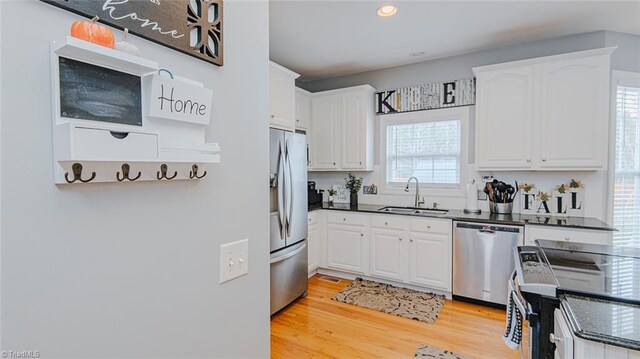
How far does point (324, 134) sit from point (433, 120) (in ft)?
4.74

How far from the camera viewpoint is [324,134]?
4332 millimetres

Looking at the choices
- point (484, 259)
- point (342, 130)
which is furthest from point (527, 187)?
point (342, 130)

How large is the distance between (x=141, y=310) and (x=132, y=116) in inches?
19.1

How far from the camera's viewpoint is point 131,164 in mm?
724

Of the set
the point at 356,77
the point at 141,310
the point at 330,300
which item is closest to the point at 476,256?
the point at 330,300

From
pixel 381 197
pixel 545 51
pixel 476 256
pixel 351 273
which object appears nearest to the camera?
pixel 476 256

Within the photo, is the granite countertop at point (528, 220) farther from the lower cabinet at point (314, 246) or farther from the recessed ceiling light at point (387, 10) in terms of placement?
the recessed ceiling light at point (387, 10)

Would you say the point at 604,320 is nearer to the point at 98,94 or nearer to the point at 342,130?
the point at 98,94

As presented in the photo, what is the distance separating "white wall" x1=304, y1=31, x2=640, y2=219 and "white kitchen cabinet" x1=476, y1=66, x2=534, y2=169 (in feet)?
1.07

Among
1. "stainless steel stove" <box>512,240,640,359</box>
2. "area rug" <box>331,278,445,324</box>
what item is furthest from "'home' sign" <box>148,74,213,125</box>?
"area rug" <box>331,278,445,324</box>

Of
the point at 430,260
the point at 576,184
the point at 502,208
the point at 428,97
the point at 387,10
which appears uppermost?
the point at 387,10

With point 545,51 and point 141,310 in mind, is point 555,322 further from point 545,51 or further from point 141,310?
point 545,51

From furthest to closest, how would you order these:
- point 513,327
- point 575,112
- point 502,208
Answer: point 502,208 → point 575,112 → point 513,327

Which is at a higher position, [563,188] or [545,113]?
[545,113]
